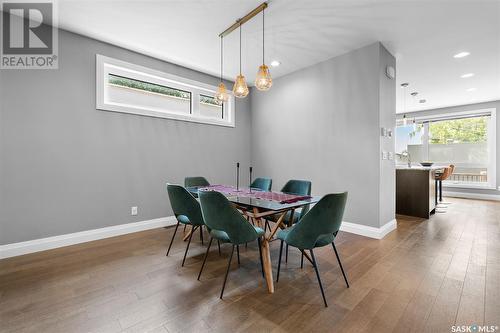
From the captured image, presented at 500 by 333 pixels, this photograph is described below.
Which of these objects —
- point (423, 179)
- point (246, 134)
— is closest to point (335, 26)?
point (246, 134)

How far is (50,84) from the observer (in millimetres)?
2859

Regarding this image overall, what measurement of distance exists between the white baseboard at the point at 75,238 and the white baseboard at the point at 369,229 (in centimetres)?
298

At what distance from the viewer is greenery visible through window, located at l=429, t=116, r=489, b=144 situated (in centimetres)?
641

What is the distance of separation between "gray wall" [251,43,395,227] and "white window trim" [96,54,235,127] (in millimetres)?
1237

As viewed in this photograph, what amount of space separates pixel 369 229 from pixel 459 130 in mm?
6021

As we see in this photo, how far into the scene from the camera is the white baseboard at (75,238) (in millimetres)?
2625

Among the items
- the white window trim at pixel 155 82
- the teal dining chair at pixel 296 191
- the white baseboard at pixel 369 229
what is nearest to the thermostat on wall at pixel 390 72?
the teal dining chair at pixel 296 191

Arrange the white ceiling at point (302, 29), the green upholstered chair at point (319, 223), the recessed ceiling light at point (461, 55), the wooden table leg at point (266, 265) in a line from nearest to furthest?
the green upholstered chair at point (319, 223) < the wooden table leg at point (266, 265) < the white ceiling at point (302, 29) < the recessed ceiling light at point (461, 55)

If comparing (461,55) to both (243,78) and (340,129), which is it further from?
(243,78)

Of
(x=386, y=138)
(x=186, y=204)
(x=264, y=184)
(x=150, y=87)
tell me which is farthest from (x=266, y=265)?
(x=150, y=87)

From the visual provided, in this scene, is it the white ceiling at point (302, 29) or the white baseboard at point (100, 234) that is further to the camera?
the white baseboard at point (100, 234)

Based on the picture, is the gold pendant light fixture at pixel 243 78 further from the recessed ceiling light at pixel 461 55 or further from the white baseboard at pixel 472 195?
the white baseboard at pixel 472 195

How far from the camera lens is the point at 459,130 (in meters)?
6.77

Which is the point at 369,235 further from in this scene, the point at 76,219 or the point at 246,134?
the point at 76,219
